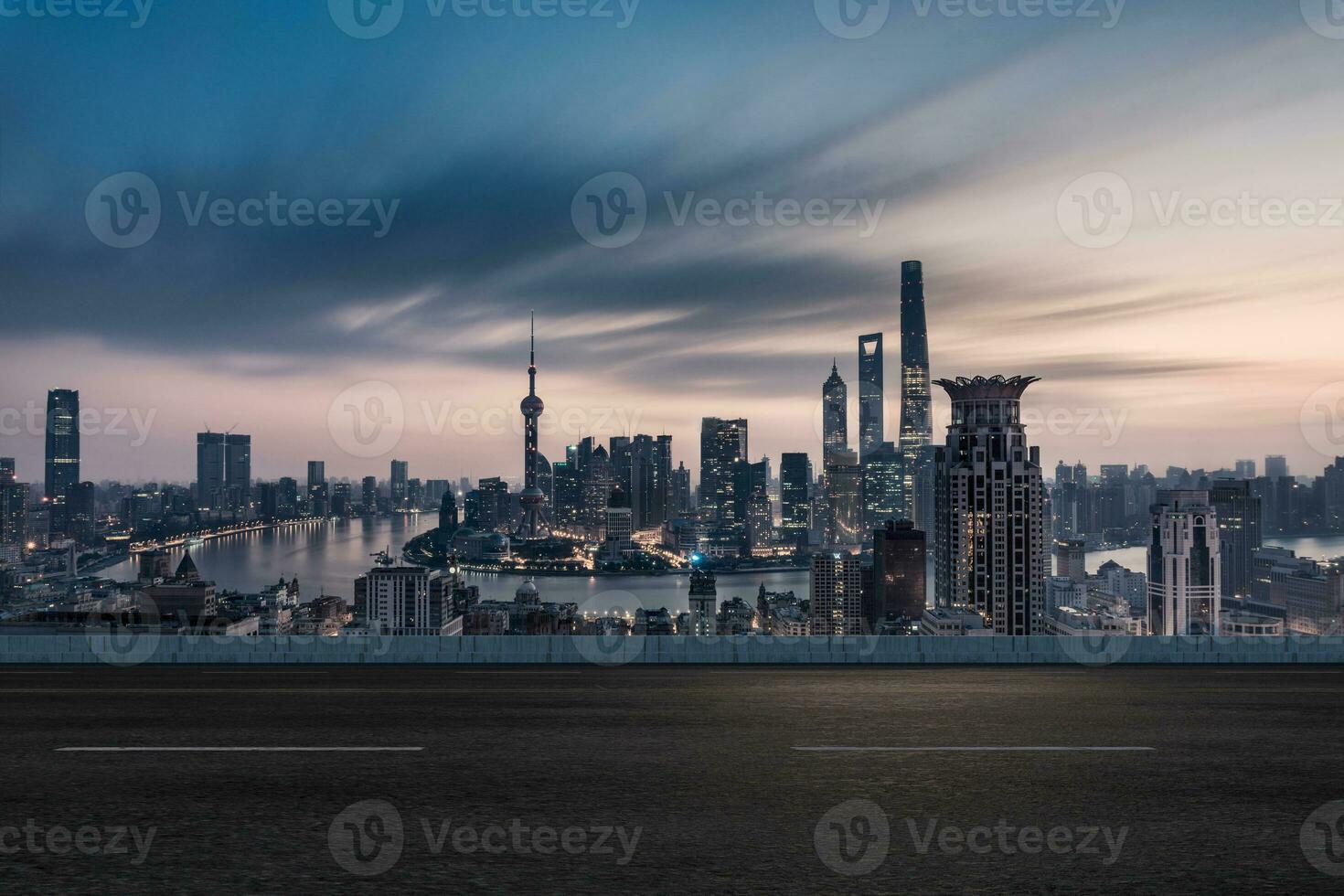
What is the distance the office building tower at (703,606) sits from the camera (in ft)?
344

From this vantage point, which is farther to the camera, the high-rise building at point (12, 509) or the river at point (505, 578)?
the high-rise building at point (12, 509)

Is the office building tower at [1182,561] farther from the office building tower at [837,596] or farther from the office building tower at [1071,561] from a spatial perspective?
the office building tower at [1071,561]

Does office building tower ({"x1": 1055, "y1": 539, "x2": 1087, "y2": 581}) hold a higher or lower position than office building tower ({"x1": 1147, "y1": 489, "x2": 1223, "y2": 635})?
lower

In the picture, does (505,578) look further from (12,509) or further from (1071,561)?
(1071,561)

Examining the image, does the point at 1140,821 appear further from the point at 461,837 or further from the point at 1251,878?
the point at 461,837

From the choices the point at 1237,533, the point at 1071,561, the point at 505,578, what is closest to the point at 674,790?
the point at 1071,561

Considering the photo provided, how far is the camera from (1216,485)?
165 meters

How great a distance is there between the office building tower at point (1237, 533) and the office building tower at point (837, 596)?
56424 millimetres

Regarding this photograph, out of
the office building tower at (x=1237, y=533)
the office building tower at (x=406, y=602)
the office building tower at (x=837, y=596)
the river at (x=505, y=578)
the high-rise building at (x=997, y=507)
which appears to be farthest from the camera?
the river at (x=505, y=578)

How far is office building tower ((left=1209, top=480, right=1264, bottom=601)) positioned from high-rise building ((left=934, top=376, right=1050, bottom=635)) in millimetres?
53282

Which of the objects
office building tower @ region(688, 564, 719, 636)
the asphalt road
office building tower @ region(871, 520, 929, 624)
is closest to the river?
office building tower @ region(688, 564, 719, 636)

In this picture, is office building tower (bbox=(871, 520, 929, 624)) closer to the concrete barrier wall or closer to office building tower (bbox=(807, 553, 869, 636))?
office building tower (bbox=(807, 553, 869, 636))

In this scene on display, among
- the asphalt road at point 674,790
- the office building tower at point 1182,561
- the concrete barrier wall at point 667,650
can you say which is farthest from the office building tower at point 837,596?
the asphalt road at point 674,790

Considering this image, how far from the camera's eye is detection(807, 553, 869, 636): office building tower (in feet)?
393
